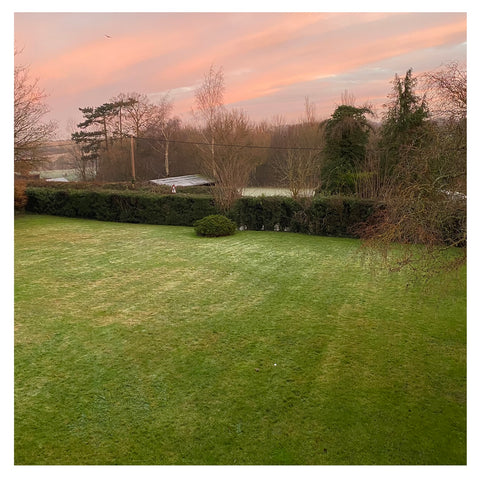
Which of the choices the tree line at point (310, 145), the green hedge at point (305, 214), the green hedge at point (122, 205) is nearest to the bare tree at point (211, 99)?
the tree line at point (310, 145)

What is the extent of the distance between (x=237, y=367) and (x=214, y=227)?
9710mm

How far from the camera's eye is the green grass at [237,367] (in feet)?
11.8

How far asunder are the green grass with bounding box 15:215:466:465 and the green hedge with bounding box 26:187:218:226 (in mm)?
7295

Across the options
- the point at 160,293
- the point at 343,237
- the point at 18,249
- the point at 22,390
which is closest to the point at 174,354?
the point at 22,390

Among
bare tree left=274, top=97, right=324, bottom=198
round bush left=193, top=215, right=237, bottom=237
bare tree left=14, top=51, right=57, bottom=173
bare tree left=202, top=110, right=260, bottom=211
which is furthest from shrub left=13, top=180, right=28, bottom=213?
bare tree left=274, top=97, right=324, bottom=198

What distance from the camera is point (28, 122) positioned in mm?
18078

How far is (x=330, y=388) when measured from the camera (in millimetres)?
4586

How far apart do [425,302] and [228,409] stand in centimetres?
500

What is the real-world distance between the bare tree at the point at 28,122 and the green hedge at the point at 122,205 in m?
2.12

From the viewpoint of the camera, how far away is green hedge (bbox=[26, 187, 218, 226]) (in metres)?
17.0

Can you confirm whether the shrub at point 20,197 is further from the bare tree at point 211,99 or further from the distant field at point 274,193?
the distant field at point 274,193

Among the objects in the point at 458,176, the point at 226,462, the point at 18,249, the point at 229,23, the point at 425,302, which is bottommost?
the point at 226,462

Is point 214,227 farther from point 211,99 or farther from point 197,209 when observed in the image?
point 211,99
